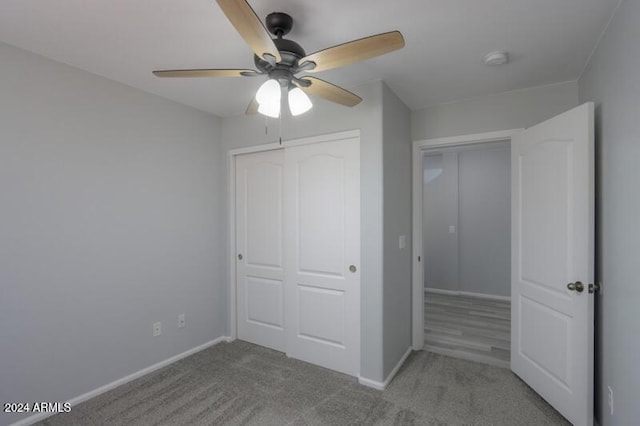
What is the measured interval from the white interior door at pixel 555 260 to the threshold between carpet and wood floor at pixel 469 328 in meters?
0.43

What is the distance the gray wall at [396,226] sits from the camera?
252cm

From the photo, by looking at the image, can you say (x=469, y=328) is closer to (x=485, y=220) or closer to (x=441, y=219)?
(x=485, y=220)

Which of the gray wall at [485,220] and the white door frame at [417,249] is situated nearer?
the white door frame at [417,249]

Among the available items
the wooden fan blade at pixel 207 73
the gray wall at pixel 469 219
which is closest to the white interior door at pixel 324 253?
the wooden fan blade at pixel 207 73

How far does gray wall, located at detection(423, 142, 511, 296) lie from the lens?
15.8 ft

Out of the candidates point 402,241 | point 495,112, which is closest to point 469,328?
point 402,241

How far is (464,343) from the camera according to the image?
325 centimetres

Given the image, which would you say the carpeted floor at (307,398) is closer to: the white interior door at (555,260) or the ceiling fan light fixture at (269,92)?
the white interior door at (555,260)

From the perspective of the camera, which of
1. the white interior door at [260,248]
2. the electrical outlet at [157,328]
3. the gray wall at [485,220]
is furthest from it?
the gray wall at [485,220]

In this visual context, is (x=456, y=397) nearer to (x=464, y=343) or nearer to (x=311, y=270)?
(x=464, y=343)

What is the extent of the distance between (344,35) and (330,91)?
1.13 feet

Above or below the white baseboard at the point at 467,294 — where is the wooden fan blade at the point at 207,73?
above

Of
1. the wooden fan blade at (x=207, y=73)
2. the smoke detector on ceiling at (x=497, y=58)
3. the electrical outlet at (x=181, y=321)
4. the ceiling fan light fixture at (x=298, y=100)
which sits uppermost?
the smoke detector on ceiling at (x=497, y=58)

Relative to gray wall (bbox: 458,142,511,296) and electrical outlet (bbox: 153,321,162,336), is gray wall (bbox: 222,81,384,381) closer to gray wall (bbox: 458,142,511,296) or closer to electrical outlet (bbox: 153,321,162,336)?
electrical outlet (bbox: 153,321,162,336)
